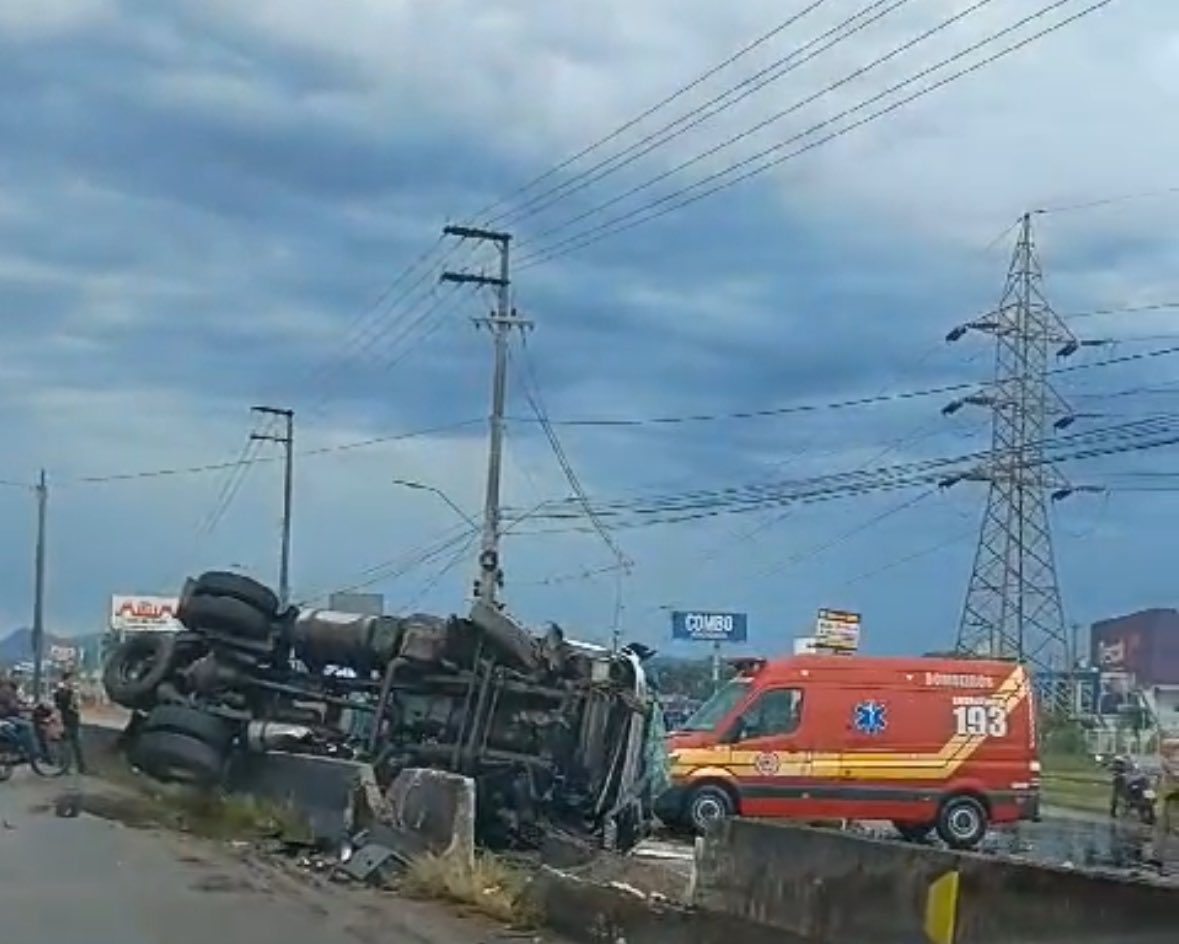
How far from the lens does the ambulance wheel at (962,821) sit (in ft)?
95.0

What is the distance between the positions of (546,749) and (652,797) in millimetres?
1928

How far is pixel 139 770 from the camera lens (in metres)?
27.0

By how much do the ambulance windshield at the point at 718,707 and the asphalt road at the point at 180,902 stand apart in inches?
342

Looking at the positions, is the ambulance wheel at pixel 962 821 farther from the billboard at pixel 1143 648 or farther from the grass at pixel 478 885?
the billboard at pixel 1143 648

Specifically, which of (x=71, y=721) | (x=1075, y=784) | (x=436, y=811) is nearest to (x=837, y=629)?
(x=1075, y=784)

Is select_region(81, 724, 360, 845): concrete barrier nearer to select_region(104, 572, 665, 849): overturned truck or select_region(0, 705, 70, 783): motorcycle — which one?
select_region(104, 572, 665, 849): overturned truck

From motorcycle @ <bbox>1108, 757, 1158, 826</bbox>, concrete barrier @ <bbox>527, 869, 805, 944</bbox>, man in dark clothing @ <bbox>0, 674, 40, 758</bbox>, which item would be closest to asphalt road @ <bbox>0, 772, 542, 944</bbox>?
concrete barrier @ <bbox>527, 869, 805, 944</bbox>

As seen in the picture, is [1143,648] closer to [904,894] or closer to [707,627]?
[707,627]

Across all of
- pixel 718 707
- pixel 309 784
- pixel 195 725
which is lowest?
pixel 309 784

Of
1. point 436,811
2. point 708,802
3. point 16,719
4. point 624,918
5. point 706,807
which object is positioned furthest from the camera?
point 16,719

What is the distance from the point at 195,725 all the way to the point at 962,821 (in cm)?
1078

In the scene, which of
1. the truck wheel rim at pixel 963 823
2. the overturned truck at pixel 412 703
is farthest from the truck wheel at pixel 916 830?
the overturned truck at pixel 412 703

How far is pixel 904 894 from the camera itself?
10812 millimetres

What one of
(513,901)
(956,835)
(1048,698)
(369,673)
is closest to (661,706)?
(369,673)
